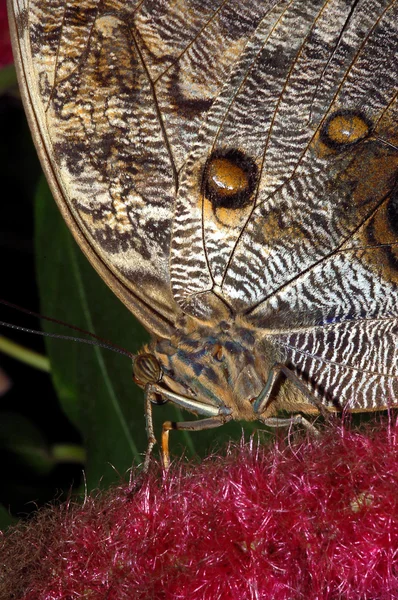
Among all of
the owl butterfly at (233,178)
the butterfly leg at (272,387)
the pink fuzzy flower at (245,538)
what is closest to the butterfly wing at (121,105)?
the owl butterfly at (233,178)

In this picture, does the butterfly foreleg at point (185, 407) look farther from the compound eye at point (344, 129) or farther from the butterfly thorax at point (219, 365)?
the compound eye at point (344, 129)

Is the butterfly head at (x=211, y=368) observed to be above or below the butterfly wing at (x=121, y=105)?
below

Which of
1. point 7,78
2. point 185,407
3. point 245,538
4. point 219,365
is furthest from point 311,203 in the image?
point 7,78

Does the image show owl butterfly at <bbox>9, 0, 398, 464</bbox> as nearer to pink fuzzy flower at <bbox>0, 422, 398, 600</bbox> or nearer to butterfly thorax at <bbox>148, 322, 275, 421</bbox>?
butterfly thorax at <bbox>148, 322, 275, 421</bbox>

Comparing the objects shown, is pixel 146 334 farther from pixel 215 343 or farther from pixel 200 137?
pixel 200 137

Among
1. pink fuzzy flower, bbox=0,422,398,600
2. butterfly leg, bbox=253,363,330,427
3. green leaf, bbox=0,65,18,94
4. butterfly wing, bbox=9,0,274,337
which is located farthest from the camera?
green leaf, bbox=0,65,18,94

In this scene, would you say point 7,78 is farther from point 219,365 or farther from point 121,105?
point 219,365

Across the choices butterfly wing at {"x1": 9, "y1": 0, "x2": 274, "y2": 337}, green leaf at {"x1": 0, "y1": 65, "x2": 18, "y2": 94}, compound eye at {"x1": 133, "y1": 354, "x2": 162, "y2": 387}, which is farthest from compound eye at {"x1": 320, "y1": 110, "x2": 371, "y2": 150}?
green leaf at {"x1": 0, "y1": 65, "x2": 18, "y2": 94}

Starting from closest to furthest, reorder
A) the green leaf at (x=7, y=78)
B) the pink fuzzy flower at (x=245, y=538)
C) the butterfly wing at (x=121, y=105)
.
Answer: the pink fuzzy flower at (x=245, y=538) < the butterfly wing at (x=121, y=105) < the green leaf at (x=7, y=78)
